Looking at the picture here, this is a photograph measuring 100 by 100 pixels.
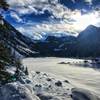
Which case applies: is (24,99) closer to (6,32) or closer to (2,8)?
(6,32)

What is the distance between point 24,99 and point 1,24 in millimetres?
5211

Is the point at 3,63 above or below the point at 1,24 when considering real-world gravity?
below

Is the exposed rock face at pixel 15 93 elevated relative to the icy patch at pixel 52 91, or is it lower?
elevated

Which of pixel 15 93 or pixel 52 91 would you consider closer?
pixel 15 93

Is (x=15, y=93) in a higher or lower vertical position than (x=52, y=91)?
higher

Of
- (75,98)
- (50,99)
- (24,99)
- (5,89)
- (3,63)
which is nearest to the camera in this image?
(24,99)

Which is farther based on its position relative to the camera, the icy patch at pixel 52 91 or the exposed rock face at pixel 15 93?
the icy patch at pixel 52 91

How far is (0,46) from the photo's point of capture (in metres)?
20.1

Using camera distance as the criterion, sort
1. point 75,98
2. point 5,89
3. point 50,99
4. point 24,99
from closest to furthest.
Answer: point 24,99 < point 5,89 < point 50,99 < point 75,98

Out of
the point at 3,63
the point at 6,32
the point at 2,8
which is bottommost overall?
the point at 3,63

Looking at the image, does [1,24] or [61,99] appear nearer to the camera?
[1,24]

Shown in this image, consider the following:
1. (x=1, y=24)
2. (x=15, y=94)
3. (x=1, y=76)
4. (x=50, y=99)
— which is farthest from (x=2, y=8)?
(x=50, y=99)

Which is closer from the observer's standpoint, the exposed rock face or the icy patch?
the exposed rock face

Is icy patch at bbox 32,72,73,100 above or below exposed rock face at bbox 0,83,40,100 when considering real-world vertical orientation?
below
